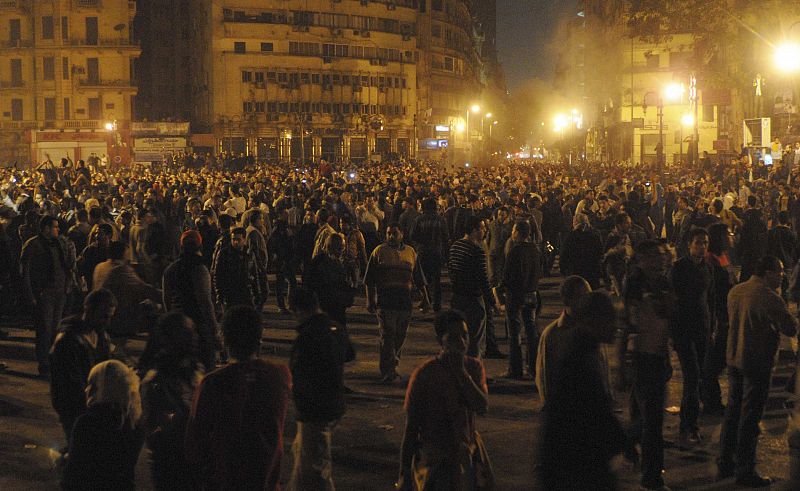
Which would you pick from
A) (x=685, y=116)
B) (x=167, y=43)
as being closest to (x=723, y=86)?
(x=685, y=116)

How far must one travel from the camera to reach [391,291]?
36.1 feet

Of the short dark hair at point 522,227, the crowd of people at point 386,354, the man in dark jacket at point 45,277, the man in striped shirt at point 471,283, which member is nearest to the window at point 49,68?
the crowd of people at point 386,354

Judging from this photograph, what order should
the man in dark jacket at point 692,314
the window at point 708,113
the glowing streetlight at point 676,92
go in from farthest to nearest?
the window at point 708,113 → the glowing streetlight at point 676,92 → the man in dark jacket at point 692,314

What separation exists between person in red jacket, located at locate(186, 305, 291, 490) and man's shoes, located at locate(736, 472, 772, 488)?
3860 millimetres

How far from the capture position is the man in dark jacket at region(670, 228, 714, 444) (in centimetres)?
852

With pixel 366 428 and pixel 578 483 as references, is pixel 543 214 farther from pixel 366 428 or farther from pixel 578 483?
pixel 578 483

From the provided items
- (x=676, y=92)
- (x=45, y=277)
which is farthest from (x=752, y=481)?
(x=676, y=92)

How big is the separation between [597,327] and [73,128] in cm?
8018

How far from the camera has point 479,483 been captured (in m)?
5.64

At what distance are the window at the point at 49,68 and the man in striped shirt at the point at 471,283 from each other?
77.6 m

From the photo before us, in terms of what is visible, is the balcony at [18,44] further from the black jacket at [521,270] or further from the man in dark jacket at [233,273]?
the black jacket at [521,270]

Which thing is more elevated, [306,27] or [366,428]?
[306,27]

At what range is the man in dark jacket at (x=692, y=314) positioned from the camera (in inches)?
335

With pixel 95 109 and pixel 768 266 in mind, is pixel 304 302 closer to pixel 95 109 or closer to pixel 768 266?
pixel 768 266
